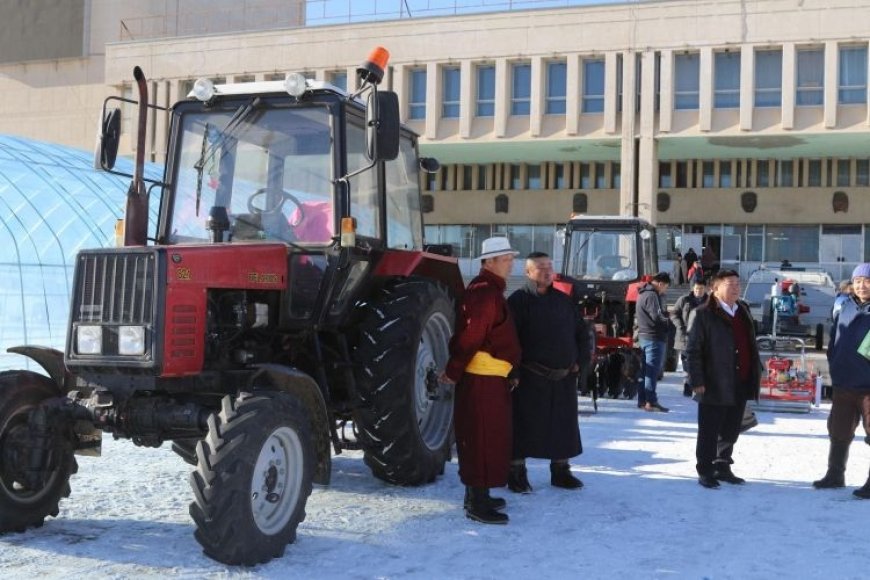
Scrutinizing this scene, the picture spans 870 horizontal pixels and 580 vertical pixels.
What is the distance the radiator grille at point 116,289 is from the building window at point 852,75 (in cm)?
3094

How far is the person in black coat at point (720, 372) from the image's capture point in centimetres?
736

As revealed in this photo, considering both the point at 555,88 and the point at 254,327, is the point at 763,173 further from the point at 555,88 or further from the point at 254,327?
the point at 254,327

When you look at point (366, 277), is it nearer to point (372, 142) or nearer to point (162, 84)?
point (372, 142)

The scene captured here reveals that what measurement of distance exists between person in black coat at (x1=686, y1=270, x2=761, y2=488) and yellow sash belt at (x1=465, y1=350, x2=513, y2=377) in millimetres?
1928

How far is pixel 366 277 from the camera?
6582 mm

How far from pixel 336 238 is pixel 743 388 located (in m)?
3.56

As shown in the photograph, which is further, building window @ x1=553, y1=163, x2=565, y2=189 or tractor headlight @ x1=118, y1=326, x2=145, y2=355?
building window @ x1=553, y1=163, x2=565, y2=189

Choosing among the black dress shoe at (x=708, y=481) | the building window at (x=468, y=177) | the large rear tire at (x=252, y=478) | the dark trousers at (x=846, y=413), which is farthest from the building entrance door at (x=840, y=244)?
the large rear tire at (x=252, y=478)

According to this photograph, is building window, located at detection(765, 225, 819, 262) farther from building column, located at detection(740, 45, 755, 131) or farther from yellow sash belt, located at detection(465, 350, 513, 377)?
yellow sash belt, located at detection(465, 350, 513, 377)

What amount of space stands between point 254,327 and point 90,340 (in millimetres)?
1059

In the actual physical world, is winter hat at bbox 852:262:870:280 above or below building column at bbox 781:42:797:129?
below

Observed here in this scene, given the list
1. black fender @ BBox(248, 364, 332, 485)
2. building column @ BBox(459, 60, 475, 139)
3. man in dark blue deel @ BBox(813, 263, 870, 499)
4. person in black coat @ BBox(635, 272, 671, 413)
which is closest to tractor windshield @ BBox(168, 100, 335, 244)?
black fender @ BBox(248, 364, 332, 485)

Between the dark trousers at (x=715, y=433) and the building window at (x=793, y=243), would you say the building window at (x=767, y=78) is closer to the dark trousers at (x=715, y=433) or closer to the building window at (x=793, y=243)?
the building window at (x=793, y=243)

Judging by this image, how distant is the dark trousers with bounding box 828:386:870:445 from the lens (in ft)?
23.8
